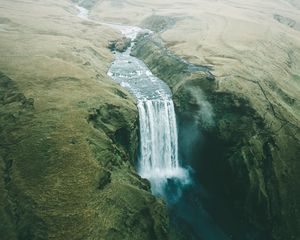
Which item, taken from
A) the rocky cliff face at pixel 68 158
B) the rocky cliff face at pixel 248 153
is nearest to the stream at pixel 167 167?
the rocky cliff face at pixel 248 153

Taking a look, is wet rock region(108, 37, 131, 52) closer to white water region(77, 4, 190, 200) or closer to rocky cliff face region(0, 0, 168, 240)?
rocky cliff face region(0, 0, 168, 240)

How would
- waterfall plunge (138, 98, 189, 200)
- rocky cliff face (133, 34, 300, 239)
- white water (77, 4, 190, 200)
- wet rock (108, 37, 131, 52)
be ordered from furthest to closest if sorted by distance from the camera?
wet rock (108, 37, 131, 52), waterfall plunge (138, 98, 189, 200), white water (77, 4, 190, 200), rocky cliff face (133, 34, 300, 239)

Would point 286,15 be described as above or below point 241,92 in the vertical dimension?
below

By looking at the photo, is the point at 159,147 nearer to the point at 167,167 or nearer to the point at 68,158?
the point at 167,167

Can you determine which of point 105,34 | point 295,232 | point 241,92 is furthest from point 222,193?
point 105,34

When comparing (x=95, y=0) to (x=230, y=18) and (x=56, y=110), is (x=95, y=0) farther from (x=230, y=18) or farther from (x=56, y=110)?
(x=56, y=110)

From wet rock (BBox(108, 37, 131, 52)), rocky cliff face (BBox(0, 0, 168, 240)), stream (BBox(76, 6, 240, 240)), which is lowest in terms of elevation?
wet rock (BBox(108, 37, 131, 52))

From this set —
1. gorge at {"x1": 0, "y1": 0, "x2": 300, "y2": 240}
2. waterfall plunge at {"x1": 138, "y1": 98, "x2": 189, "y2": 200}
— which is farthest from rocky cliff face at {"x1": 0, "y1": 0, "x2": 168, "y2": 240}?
waterfall plunge at {"x1": 138, "y1": 98, "x2": 189, "y2": 200}
